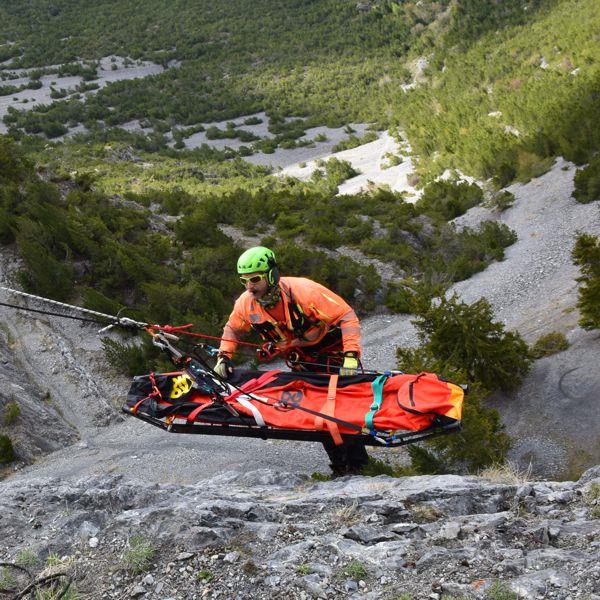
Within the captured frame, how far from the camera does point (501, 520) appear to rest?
390 cm

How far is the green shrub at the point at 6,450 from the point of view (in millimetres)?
7809

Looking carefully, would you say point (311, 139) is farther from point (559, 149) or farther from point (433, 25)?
point (559, 149)

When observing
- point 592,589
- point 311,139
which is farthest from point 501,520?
point 311,139

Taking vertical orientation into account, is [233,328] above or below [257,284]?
below

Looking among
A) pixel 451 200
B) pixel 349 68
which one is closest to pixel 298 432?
pixel 451 200

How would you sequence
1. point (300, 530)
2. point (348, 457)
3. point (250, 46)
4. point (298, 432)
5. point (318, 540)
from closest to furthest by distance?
point (318, 540) → point (300, 530) → point (298, 432) → point (348, 457) → point (250, 46)

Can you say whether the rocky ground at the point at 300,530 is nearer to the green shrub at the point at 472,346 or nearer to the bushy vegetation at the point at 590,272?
the green shrub at the point at 472,346

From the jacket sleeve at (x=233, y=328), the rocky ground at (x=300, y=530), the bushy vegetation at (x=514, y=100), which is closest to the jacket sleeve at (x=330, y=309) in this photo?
the jacket sleeve at (x=233, y=328)

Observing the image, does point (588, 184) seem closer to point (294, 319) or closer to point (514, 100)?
point (294, 319)

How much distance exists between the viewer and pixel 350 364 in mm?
5895

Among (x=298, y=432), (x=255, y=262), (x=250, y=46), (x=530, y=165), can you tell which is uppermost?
(x=250, y=46)

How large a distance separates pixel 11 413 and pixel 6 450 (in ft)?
2.12

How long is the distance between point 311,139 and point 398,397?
44.3 metres

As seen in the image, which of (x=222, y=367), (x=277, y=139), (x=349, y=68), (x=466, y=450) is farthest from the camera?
(x=349, y=68)
